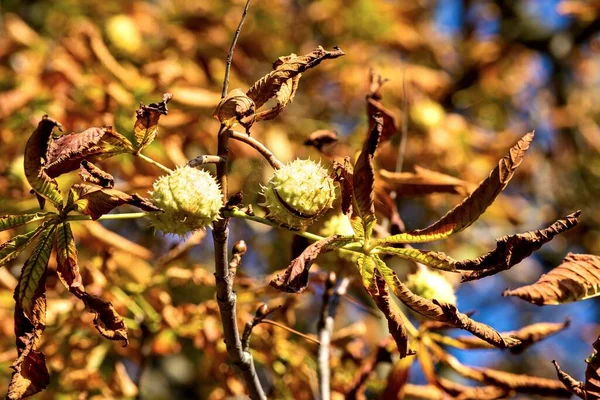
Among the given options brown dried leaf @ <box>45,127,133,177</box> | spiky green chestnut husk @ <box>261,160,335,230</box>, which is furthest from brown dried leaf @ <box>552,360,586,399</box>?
brown dried leaf @ <box>45,127,133,177</box>

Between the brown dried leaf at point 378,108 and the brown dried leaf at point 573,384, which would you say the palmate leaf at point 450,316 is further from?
the brown dried leaf at point 378,108

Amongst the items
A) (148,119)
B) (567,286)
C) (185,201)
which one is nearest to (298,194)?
(185,201)

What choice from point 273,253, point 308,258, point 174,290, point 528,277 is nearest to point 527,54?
point 528,277

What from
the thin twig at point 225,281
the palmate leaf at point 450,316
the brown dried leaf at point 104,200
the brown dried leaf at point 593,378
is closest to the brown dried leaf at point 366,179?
the palmate leaf at point 450,316

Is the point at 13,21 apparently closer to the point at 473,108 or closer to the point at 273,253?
the point at 273,253

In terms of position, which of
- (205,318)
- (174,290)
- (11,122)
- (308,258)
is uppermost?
(308,258)

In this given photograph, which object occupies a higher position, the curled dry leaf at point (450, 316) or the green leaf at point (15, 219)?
the curled dry leaf at point (450, 316)

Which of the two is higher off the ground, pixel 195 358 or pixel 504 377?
pixel 504 377
